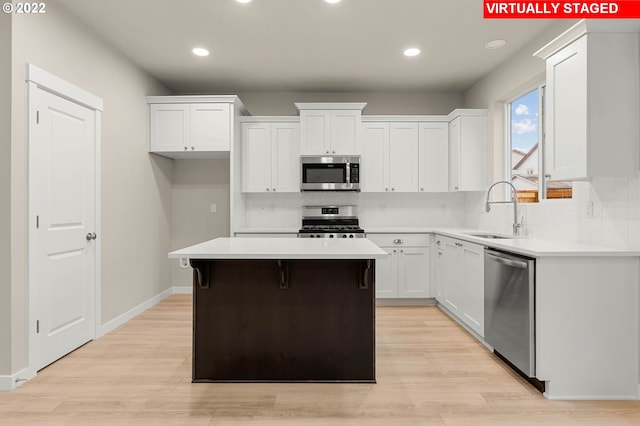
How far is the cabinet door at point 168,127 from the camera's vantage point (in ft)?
15.1

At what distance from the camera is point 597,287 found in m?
2.43

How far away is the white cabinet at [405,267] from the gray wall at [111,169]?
266 cm

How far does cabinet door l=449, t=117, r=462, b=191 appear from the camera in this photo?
477 cm

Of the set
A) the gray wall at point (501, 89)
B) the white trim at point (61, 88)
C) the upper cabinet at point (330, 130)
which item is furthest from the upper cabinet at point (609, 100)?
the white trim at point (61, 88)

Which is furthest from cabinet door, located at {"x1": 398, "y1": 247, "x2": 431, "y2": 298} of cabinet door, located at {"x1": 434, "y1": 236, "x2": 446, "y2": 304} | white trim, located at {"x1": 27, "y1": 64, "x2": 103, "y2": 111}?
white trim, located at {"x1": 27, "y1": 64, "x2": 103, "y2": 111}

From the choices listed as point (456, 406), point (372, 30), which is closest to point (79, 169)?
point (372, 30)

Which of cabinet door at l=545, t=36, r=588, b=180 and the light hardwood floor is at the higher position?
cabinet door at l=545, t=36, r=588, b=180

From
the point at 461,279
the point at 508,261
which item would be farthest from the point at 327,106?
the point at 508,261

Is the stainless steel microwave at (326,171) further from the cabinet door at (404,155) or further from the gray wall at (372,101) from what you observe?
the gray wall at (372,101)

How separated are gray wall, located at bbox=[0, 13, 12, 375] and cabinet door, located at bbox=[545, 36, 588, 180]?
361cm

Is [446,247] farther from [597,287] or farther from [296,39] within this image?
[296,39]

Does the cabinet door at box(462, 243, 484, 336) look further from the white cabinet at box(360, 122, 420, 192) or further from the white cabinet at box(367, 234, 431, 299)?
the white cabinet at box(360, 122, 420, 192)

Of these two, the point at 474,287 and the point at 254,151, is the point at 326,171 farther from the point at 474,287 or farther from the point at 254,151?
the point at 474,287

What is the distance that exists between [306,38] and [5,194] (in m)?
2.63
